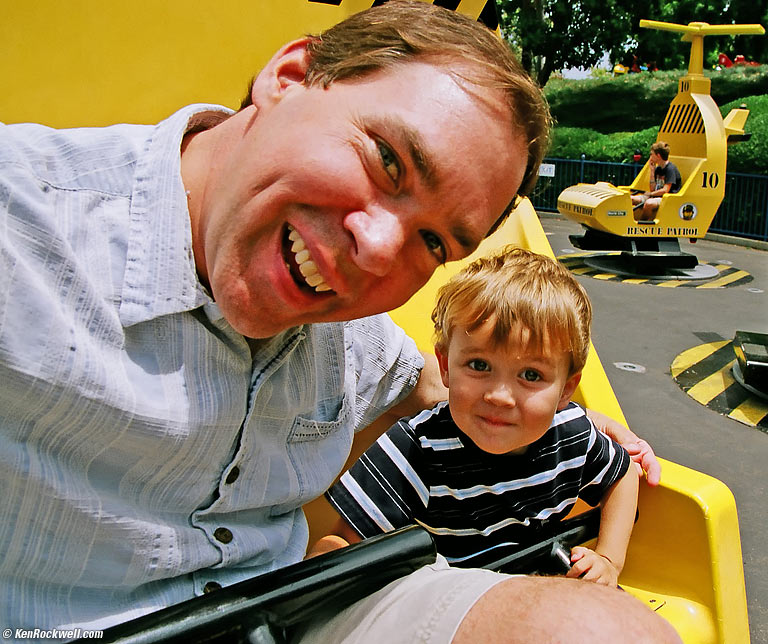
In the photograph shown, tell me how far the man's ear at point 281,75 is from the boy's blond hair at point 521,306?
19.7 inches

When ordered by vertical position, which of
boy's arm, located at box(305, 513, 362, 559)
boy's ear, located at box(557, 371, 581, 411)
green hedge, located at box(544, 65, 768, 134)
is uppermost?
boy's ear, located at box(557, 371, 581, 411)

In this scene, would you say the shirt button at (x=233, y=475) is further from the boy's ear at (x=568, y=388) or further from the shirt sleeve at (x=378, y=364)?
the boy's ear at (x=568, y=388)

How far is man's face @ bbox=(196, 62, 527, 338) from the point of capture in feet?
2.74

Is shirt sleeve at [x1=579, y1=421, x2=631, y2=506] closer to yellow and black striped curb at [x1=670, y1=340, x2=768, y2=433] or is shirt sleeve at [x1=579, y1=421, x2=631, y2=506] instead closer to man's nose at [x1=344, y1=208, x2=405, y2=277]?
man's nose at [x1=344, y1=208, x2=405, y2=277]

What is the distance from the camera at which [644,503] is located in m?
1.44

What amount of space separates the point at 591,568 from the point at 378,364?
520 millimetres

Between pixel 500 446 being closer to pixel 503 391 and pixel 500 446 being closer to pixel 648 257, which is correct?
pixel 503 391

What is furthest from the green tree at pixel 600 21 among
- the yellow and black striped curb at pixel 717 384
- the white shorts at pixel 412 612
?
the white shorts at pixel 412 612

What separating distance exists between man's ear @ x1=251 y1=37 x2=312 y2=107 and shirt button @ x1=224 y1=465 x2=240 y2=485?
0.49 meters

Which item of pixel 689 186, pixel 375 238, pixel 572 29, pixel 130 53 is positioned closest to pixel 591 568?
pixel 375 238

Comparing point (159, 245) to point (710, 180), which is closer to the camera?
point (159, 245)

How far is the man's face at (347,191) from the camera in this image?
0.84 metres

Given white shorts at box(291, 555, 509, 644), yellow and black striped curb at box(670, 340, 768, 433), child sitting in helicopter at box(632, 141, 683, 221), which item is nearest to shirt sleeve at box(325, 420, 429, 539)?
white shorts at box(291, 555, 509, 644)

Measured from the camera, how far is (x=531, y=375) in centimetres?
125
